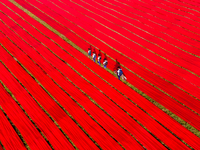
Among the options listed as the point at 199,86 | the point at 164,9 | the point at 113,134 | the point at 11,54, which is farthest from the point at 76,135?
the point at 164,9

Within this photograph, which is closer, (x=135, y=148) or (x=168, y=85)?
(x=135, y=148)

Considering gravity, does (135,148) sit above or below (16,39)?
below

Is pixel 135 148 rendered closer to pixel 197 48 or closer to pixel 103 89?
pixel 103 89

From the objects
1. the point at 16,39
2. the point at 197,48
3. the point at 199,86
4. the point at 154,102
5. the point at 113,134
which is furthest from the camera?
the point at 16,39

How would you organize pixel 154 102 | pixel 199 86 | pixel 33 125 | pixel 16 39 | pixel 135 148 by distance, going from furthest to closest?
pixel 16 39
pixel 199 86
pixel 154 102
pixel 33 125
pixel 135 148

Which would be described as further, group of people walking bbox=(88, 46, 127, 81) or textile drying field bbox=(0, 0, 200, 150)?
group of people walking bbox=(88, 46, 127, 81)

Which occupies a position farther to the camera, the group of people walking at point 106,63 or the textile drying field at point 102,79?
the group of people walking at point 106,63

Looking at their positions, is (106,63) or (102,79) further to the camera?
(106,63)

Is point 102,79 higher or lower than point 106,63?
lower
